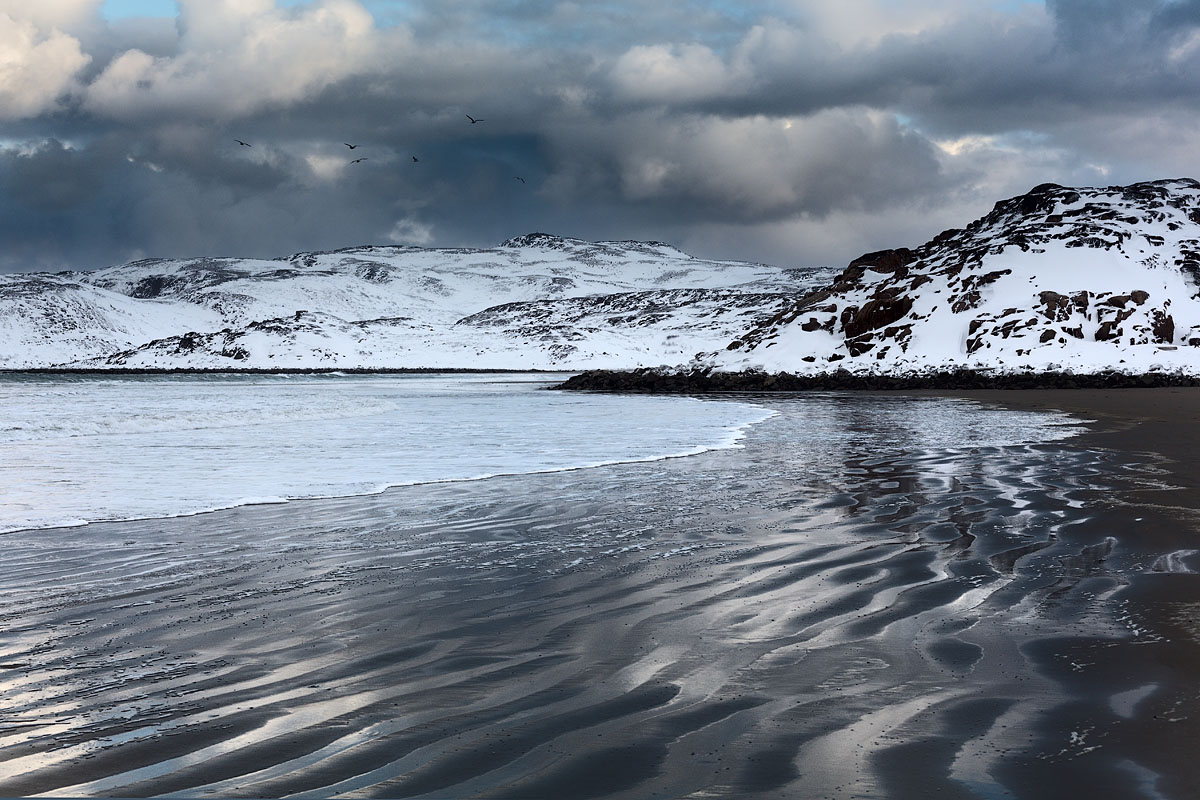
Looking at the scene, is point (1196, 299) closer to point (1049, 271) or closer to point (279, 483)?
point (1049, 271)

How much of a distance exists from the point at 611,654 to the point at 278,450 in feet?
41.4

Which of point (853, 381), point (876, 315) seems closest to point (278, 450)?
point (853, 381)

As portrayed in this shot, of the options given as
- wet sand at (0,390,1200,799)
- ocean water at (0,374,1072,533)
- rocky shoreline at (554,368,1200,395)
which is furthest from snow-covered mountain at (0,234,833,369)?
wet sand at (0,390,1200,799)

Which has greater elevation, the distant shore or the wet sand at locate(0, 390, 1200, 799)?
the distant shore

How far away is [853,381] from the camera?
2026 inches

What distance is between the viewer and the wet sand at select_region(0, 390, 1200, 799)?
3.10 m

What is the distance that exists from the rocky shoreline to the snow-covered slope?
1201mm

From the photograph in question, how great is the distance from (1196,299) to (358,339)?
90961mm

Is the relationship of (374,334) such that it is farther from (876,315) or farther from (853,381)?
(853,381)

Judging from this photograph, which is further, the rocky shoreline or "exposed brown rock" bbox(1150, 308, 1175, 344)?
"exposed brown rock" bbox(1150, 308, 1175, 344)

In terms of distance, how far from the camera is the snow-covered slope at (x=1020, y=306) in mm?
51469

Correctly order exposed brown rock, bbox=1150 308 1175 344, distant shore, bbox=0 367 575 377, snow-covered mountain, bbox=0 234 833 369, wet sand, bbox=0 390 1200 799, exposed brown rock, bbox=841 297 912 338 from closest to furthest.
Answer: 1. wet sand, bbox=0 390 1200 799
2. exposed brown rock, bbox=1150 308 1175 344
3. exposed brown rock, bbox=841 297 912 338
4. distant shore, bbox=0 367 575 377
5. snow-covered mountain, bbox=0 234 833 369

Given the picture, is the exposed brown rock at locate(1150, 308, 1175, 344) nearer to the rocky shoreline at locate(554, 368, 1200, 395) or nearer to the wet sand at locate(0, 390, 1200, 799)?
the rocky shoreline at locate(554, 368, 1200, 395)

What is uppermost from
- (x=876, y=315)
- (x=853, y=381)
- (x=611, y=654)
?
(x=876, y=315)
